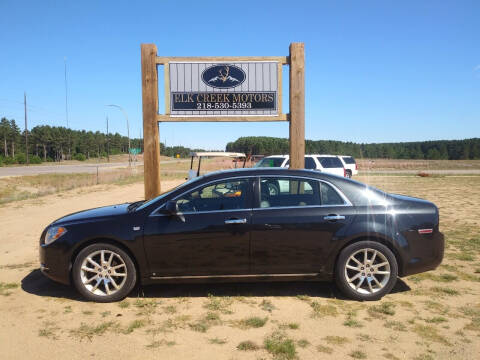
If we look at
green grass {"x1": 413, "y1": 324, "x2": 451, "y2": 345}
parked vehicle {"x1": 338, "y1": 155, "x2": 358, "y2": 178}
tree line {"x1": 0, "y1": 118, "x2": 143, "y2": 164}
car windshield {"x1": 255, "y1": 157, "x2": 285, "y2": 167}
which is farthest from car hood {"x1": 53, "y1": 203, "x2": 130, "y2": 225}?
tree line {"x1": 0, "y1": 118, "x2": 143, "y2": 164}

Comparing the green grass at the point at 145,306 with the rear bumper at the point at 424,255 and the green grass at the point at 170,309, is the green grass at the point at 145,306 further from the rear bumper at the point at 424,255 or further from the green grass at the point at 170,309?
the rear bumper at the point at 424,255

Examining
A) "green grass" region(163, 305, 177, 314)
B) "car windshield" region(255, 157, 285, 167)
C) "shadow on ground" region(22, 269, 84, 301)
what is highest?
"car windshield" region(255, 157, 285, 167)

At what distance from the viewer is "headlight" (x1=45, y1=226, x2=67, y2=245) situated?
436 centimetres

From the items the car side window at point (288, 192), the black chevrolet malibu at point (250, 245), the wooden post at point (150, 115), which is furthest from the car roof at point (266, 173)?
the wooden post at point (150, 115)

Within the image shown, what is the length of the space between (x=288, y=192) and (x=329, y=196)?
1.60ft

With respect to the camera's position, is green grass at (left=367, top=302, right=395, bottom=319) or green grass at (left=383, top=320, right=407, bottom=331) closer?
green grass at (left=383, top=320, right=407, bottom=331)

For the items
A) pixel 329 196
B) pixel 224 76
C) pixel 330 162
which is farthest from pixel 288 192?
pixel 330 162

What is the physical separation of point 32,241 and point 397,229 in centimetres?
689

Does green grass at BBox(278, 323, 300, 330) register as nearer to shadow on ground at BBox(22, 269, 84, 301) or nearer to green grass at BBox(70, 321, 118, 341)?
green grass at BBox(70, 321, 118, 341)

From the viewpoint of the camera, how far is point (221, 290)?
15.3 ft

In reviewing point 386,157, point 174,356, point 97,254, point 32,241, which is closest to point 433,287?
point 174,356

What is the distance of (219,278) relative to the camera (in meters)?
4.28

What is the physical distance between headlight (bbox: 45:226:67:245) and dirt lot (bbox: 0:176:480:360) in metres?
0.72

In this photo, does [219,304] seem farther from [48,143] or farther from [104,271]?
[48,143]
